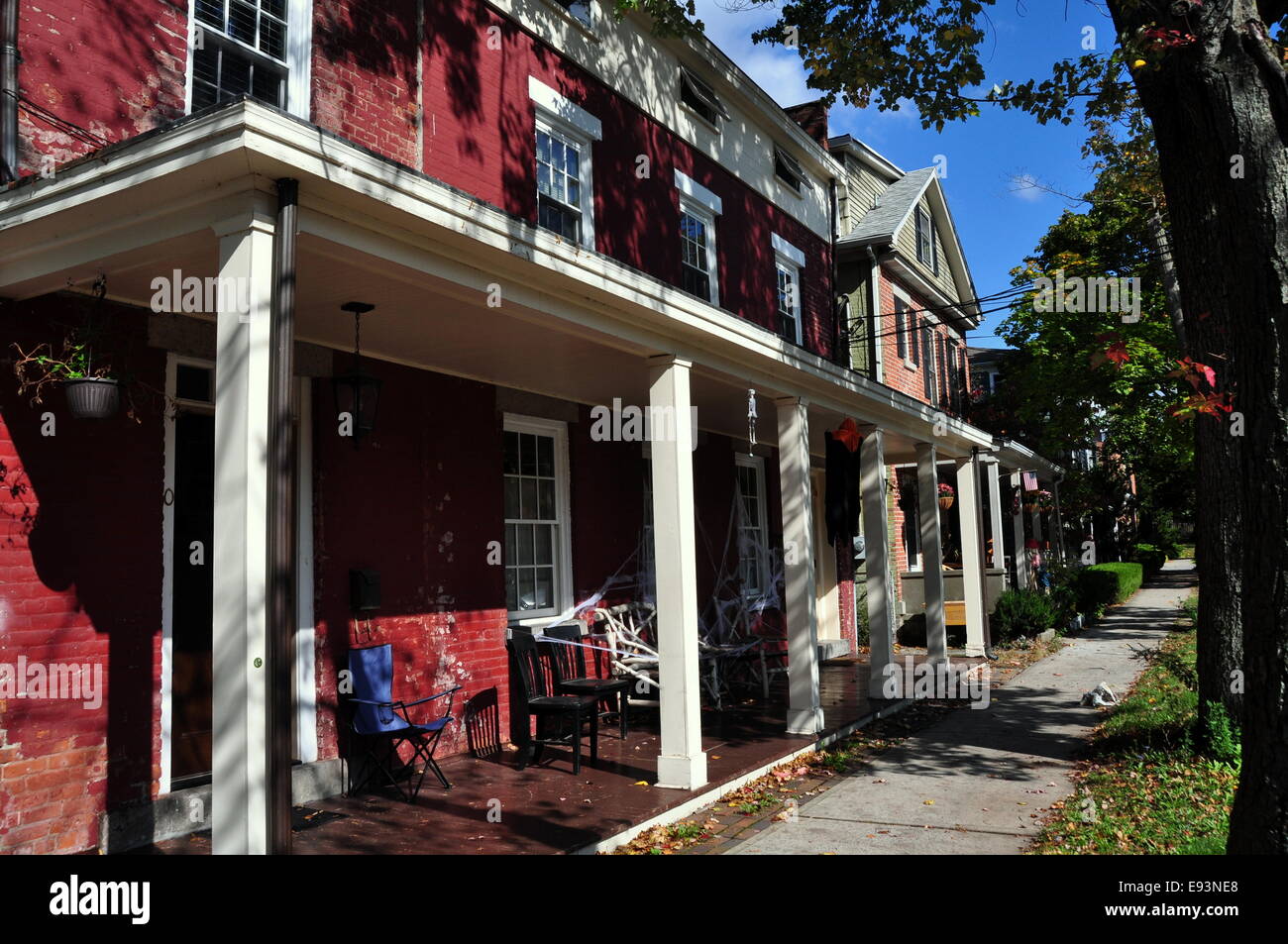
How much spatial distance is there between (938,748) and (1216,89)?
6.00 m

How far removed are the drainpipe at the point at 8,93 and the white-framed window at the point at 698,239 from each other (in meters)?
7.30

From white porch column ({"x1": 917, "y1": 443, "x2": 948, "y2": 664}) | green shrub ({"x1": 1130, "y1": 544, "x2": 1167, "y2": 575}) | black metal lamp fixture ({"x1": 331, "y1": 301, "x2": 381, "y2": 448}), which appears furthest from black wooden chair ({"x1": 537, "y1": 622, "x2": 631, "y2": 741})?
green shrub ({"x1": 1130, "y1": 544, "x2": 1167, "y2": 575})

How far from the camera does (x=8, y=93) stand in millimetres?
5105

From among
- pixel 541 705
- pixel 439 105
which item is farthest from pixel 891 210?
pixel 541 705

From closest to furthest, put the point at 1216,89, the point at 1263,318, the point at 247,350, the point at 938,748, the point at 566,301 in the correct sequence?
1. the point at 1263,318
2. the point at 247,350
3. the point at 1216,89
4. the point at 566,301
5. the point at 938,748

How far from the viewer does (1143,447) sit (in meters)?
26.2

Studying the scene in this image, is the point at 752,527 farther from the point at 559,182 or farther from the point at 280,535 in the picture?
the point at 280,535

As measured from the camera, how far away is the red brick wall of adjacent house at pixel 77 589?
16.9ft

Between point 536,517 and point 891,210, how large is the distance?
1249cm

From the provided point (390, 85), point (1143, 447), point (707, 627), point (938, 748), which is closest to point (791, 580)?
point (938, 748)

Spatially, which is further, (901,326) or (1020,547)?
(1020,547)

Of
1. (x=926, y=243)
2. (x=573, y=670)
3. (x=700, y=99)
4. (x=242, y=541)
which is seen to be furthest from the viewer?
(x=926, y=243)

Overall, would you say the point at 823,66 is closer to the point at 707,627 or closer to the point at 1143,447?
the point at 707,627
